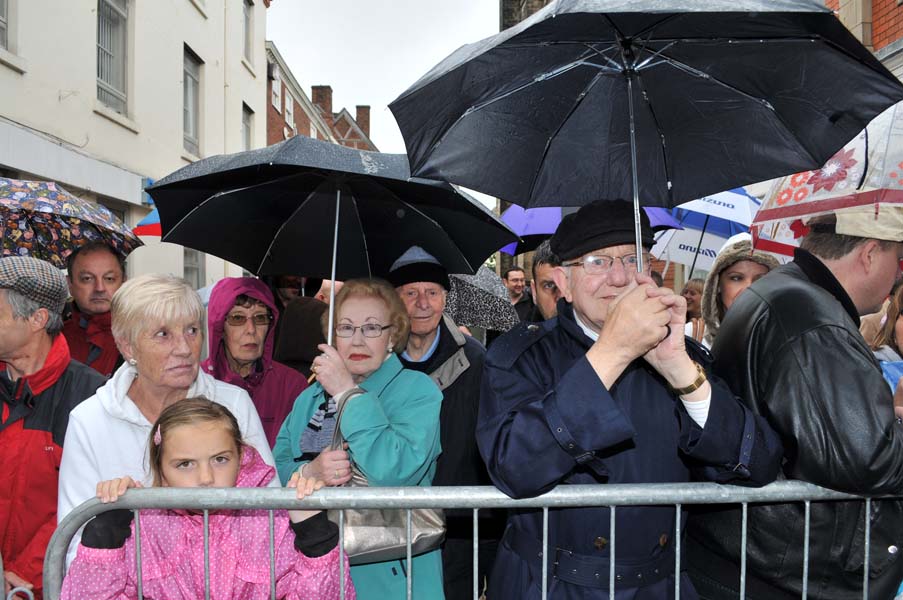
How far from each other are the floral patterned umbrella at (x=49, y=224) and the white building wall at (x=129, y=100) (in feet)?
12.5

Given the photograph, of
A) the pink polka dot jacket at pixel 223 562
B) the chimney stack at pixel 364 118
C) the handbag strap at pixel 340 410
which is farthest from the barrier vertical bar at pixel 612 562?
the chimney stack at pixel 364 118

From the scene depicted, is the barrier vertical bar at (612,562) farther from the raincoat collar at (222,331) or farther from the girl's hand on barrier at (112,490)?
the raincoat collar at (222,331)

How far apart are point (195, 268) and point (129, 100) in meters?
4.36

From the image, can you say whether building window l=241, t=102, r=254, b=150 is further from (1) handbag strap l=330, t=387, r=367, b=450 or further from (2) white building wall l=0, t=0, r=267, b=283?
(1) handbag strap l=330, t=387, r=367, b=450

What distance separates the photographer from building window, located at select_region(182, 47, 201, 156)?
49.6ft

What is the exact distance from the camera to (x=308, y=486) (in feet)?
6.73

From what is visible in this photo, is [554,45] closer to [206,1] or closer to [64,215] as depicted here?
[64,215]

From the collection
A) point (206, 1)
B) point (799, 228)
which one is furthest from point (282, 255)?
point (206, 1)

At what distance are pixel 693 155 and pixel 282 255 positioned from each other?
2015mm

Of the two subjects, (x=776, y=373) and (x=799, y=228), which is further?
(x=799, y=228)

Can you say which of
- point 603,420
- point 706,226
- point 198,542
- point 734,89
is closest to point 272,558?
point 198,542

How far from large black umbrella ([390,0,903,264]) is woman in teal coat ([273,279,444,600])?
0.78m

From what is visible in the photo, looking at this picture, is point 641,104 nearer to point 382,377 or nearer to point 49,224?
point 382,377

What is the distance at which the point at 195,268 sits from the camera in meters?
15.5
